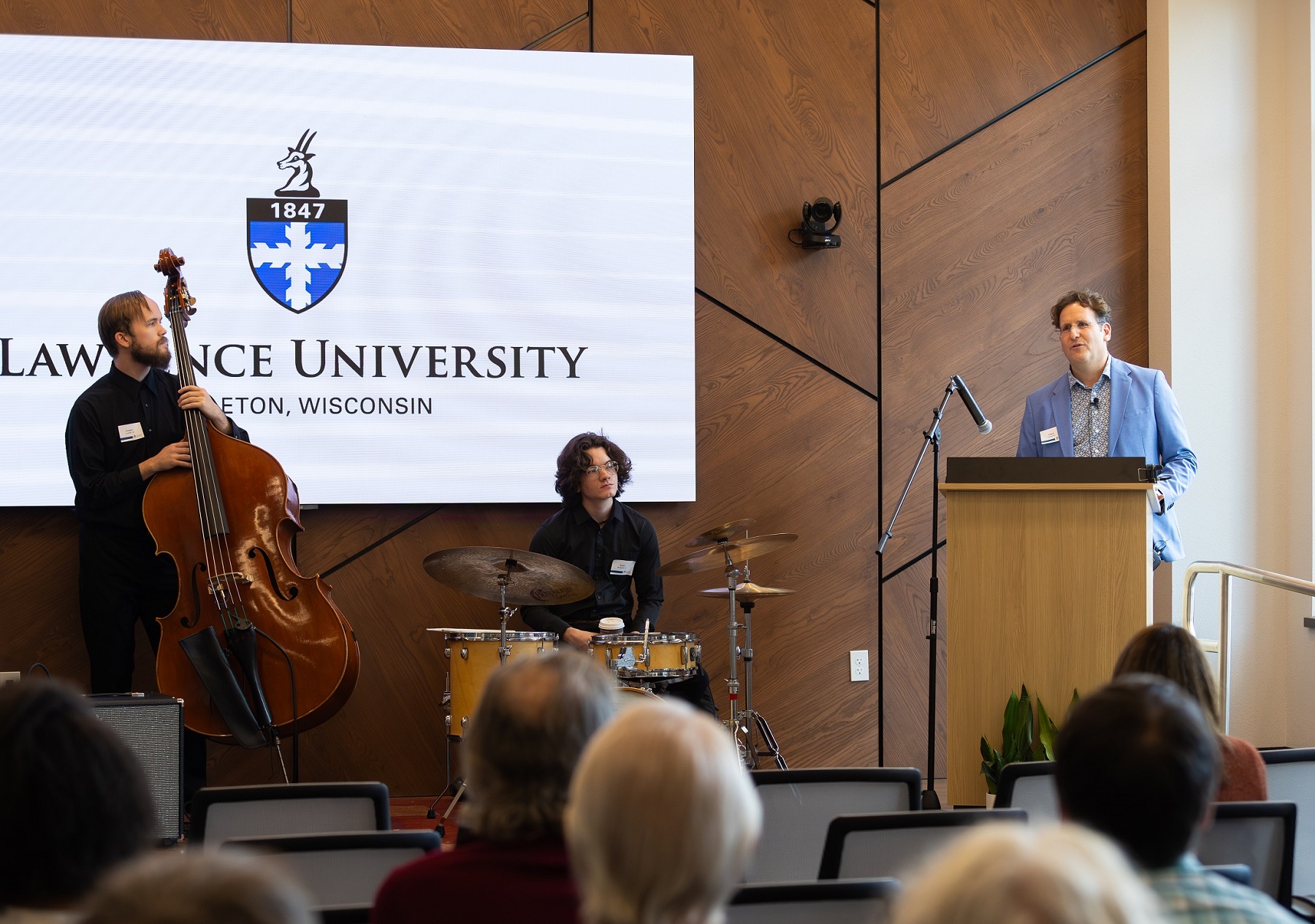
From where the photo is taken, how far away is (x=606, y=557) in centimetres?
482

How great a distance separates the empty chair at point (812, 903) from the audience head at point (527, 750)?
0.28 m

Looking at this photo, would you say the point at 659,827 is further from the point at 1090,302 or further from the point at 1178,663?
the point at 1090,302

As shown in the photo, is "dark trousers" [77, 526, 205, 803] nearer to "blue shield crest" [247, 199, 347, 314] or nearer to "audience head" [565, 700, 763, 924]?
"blue shield crest" [247, 199, 347, 314]

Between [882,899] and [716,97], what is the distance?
14.2ft

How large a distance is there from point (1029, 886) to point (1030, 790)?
168cm

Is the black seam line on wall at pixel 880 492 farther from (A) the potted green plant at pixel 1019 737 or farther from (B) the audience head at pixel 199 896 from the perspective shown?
(B) the audience head at pixel 199 896

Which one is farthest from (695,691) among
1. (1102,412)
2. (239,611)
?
(1102,412)

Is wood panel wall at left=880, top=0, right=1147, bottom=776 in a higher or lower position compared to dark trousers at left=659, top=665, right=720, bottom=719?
higher

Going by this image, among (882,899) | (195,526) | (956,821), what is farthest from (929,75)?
(882,899)

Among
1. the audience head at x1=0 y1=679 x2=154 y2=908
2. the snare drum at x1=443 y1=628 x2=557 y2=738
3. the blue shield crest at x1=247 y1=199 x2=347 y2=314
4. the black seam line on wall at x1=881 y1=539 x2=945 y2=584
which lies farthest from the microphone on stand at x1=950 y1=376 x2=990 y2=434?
the audience head at x1=0 y1=679 x2=154 y2=908

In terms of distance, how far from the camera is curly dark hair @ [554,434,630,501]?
15.8 feet

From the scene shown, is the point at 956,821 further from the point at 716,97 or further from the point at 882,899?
the point at 716,97

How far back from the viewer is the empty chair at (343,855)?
186cm

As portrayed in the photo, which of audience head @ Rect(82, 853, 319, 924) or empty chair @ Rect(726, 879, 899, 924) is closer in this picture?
audience head @ Rect(82, 853, 319, 924)
